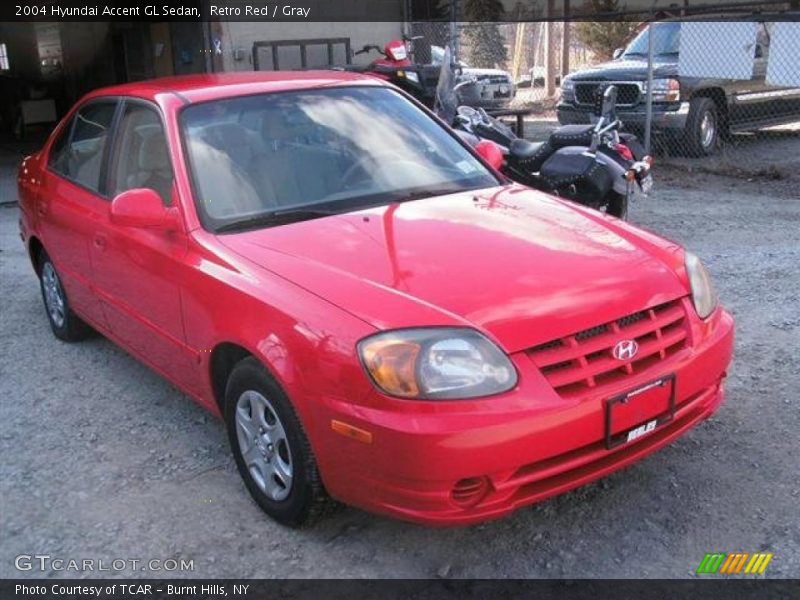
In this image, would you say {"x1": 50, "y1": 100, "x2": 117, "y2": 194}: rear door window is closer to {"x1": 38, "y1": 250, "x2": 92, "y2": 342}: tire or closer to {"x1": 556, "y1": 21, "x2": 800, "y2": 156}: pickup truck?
{"x1": 38, "y1": 250, "x2": 92, "y2": 342}: tire

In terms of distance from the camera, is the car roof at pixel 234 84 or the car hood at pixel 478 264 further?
the car roof at pixel 234 84

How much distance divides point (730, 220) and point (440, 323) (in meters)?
5.70

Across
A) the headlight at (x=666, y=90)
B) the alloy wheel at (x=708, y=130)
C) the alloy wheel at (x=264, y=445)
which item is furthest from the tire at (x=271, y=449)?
the alloy wheel at (x=708, y=130)

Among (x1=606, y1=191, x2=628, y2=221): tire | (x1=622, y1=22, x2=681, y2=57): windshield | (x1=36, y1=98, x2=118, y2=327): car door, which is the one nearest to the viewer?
(x1=36, y1=98, x2=118, y2=327): car door

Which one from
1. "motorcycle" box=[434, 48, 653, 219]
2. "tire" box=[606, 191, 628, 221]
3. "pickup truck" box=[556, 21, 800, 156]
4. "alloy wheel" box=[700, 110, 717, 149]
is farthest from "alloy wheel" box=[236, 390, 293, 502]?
"alloy wheel" box=[700, 110, 717, 149]

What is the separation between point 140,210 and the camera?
3.41 metres

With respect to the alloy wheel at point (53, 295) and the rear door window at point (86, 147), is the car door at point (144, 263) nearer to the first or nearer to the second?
the rear door window at point (86, 147)

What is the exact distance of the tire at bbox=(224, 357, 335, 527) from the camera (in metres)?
2.87

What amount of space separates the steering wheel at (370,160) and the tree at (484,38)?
1720cm

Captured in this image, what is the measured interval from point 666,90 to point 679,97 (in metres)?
0.19

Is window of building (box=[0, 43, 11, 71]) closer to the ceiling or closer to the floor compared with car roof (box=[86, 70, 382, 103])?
closer to the ceiling

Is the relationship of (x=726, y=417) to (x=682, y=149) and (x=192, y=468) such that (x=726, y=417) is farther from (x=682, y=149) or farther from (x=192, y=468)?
(x=682, y=149)

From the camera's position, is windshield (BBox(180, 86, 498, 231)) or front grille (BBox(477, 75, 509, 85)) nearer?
windshield (BBox(180, 86, 498, 231))

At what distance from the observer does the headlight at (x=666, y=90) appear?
1034 centimetres
